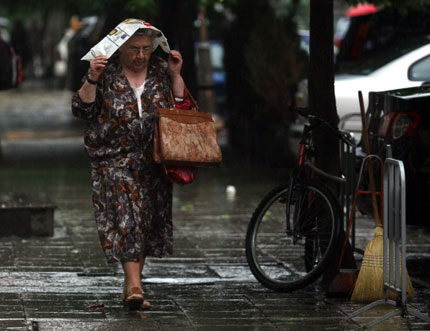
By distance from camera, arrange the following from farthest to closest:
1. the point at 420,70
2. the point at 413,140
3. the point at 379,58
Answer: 1. the point at 379,58
2. the point at 420,70
3. the point at 413,140

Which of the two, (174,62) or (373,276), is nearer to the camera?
(373,276)

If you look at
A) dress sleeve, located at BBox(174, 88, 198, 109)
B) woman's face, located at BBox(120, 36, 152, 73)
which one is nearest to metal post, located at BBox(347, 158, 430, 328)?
Result: dress sleeve, located at BBox(174, 88, 198, 109)

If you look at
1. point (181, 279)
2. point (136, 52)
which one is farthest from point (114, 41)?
point (181, 279)

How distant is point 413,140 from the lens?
763 centimetres

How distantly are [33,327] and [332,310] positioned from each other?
69.7 inches

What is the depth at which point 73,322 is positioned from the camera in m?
6.35

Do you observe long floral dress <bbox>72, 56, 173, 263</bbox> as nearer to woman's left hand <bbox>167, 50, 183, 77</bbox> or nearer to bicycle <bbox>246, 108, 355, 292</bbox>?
woman's left hand <bbox>167, 50, 183, 77</bbox>

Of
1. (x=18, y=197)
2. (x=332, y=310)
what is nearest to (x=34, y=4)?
(x=18, y=197)

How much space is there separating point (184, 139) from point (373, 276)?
1.38m

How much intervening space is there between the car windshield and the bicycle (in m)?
5.13

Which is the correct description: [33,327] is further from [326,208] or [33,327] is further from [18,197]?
[18,197]

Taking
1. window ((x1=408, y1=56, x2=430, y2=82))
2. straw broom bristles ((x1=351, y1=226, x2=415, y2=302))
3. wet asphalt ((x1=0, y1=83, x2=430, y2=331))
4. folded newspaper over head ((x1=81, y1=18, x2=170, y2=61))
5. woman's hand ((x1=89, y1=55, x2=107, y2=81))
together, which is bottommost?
wet asphalt ((x1=0, y1=83, x2=430, y2=331))

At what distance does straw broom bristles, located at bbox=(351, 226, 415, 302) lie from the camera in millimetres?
6863

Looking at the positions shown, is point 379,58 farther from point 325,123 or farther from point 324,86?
point 325,123
